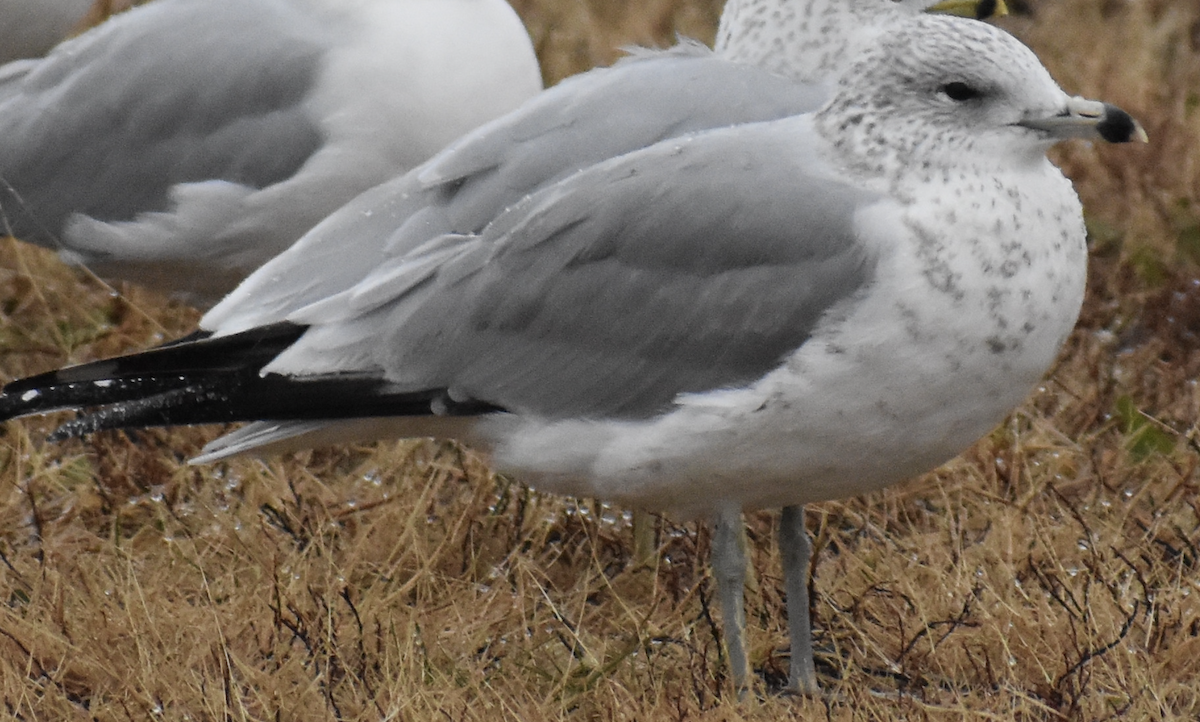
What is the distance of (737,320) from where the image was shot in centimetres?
315

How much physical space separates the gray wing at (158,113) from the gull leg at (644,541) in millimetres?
1278

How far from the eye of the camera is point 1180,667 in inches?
129

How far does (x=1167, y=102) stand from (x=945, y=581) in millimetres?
2922

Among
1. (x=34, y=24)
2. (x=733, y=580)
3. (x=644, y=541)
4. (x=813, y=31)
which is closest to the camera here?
(x=733, y=580)

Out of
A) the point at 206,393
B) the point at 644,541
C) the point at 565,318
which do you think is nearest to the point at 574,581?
the point at 644,541

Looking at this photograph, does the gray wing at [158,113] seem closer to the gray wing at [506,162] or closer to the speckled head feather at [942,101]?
the gray wing at [506,162]

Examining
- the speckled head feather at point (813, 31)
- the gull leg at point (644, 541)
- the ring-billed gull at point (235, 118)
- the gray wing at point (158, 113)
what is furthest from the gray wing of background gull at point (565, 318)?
the gray wing at point (158, 113)

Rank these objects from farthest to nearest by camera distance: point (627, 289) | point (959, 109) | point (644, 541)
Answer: point (644, 541) → point (627, 289) → point (959, 109)

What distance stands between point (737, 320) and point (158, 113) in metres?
2.16

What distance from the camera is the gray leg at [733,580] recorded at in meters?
3.31

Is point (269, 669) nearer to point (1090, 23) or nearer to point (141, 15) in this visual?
point (141, 15)

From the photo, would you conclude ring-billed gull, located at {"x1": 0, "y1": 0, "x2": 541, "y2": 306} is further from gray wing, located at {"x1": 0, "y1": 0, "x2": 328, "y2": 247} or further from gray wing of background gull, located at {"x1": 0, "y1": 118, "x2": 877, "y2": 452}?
gray wing of background gull, located at {"x1": 0, "y1": 118, "x2": 877, "y2": 452}

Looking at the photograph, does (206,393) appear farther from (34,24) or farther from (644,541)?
(34,24)

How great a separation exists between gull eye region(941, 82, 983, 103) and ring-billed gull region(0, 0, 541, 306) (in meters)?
1.73
